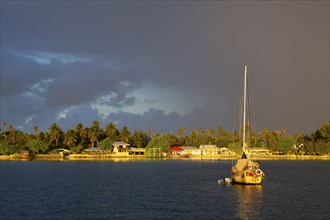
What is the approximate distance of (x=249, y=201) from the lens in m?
57.9

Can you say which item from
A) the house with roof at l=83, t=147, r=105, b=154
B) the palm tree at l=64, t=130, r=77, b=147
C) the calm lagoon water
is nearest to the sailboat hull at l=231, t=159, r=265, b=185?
the calm lagoon water

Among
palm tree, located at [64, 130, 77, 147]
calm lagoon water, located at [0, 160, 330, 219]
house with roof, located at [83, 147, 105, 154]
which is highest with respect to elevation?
palm tree, located at [64, 130, 77, 147]

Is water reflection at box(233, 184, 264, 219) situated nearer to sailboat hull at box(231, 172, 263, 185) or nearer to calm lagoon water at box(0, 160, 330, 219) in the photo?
calm lagoon water at box(0, 160, 330, 219)

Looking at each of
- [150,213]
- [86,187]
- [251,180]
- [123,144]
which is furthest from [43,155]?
[150,213]

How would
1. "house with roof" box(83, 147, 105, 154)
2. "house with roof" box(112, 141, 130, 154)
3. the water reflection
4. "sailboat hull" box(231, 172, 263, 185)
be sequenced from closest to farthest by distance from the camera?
the water reflection
"sailboat hull" box(231, 172, 263, 185)
"house with roof" box(83, 147, 105, 154)
"house with roof" box(112, 141, 130, 154)

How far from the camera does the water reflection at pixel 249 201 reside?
160ft

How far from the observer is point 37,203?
184ft

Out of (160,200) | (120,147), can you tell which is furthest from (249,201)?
(120,147)

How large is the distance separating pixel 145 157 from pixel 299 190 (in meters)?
131

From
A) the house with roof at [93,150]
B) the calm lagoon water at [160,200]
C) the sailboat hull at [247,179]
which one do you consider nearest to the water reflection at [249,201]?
the calm lagoon water at [160,200]

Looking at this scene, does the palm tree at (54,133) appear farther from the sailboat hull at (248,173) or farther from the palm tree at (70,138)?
the sailboat hull at (248,173)

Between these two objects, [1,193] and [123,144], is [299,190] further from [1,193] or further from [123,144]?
[123,144]

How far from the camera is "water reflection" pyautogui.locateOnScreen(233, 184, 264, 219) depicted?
48.6 metres

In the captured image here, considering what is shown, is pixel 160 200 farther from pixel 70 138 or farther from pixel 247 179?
pixel 70 138
